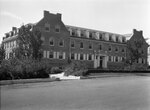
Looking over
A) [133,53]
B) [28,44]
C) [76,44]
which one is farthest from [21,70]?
[133,53]

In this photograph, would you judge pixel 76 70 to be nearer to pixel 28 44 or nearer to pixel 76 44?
pixel 28 44

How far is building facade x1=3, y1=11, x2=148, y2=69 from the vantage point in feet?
126

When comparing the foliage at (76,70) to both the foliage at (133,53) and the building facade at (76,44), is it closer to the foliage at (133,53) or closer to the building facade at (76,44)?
the building facade at (76,44)

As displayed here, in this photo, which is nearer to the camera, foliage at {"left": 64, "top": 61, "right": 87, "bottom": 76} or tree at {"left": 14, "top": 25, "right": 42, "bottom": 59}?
foliage at {"left": 64, "top": 61, "right": 87, "bottom": 76}

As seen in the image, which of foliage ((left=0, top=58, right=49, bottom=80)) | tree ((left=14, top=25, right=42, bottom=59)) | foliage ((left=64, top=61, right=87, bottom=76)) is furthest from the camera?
tree ((left=14, top=25, right=42, bottom=59))

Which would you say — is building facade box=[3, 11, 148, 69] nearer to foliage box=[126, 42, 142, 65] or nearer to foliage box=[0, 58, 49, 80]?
foliage box=[126, 42, 142, 65]

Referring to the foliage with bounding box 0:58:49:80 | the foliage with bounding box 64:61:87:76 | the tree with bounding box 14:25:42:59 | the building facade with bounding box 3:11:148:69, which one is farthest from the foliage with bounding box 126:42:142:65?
the foliage with bounding box 0:58:49:80

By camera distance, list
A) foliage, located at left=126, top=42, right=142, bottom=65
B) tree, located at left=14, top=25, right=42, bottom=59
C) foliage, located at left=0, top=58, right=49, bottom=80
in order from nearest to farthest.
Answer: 1. foliage, located at left=0, top=58, right=49, bottom=80
2. tree, located at left=14, top=25, right=42, bottom=59
3. foliage, located at left=126, top=42, right=142, bottom=65

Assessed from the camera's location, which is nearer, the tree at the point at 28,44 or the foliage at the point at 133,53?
the tree at the point at 28,44

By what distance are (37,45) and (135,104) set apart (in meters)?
22.3

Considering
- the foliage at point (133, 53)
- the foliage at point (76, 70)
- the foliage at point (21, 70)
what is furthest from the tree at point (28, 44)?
the foliage at point (133, 53)

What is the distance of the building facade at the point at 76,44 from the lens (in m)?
38.5

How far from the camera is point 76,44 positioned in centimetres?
4272

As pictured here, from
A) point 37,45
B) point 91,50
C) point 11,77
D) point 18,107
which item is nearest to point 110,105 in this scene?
point 18,107
